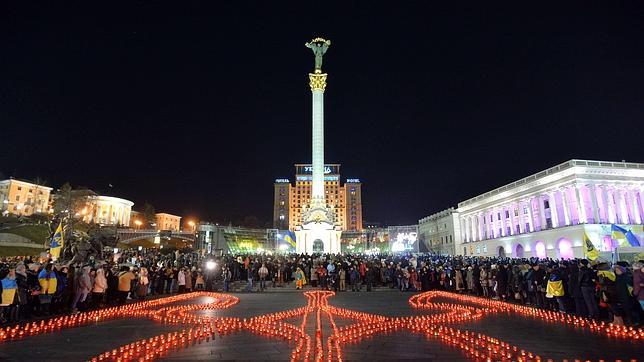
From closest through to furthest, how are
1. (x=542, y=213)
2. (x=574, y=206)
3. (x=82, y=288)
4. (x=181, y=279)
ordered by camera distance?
(x=82, y=288)
(x=181, y=279)
(x=574, y=206)
(x=542, y=213)

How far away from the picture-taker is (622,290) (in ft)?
37.1

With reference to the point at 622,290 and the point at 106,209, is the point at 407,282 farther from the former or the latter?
the point at 106,209

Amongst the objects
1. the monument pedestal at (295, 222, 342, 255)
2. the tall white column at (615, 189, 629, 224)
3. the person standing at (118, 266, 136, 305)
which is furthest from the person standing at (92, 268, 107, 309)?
the tall white column at (615, 189, 629, 224)

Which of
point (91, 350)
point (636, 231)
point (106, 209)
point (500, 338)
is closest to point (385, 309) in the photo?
point (500, 338)

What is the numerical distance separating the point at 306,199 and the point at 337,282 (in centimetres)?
10910

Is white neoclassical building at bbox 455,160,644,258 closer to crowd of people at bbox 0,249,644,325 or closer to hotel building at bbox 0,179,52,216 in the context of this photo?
crowd of people at bbox 0,249,644,325

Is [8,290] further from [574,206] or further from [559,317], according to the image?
[574,206]

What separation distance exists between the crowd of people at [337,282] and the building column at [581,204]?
3700 centimetres

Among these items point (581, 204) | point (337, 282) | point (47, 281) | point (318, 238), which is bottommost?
point (337, 282)

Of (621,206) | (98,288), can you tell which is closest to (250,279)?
(98,288)

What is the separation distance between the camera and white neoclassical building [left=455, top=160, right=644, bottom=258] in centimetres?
5122

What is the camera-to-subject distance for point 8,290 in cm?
1156

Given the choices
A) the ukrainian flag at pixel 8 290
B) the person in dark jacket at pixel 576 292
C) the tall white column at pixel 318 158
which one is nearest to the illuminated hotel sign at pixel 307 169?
the tall white column at pixel 318 158

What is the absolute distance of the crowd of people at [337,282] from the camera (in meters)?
11.9
